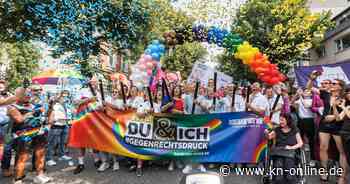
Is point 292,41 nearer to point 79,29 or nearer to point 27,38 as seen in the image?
point 79,29

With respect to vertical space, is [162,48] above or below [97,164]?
above

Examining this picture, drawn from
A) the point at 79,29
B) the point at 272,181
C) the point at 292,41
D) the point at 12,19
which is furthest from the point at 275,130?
the point at 292,41

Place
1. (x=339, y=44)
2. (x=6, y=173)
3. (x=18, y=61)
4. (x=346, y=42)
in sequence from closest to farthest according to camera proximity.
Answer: (x=6, y=173) → (x=346, y=42) → (x=339, y=44) → (x=18, y=61)

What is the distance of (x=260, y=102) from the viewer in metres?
6.25

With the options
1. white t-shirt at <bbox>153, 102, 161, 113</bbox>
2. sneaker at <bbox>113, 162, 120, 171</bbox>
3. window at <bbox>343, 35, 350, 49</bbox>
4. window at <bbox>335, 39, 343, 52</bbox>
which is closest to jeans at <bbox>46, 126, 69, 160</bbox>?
sneaker at <bbox>113, 162, 120, 171</bbox>

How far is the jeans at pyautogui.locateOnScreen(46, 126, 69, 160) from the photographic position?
7004 millimetres

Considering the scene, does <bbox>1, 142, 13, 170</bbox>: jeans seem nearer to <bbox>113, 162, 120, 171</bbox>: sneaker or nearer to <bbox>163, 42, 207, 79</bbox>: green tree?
<bbox>113, 162, 120, 171</bbox>: sneaker

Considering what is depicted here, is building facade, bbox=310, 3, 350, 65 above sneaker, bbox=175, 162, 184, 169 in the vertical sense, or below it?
above

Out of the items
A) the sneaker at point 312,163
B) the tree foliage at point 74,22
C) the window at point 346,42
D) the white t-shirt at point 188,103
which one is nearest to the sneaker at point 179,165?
the white t-shirt at point 188,103

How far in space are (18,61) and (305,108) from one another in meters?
34.9

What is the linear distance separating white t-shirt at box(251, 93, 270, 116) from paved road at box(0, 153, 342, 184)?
55.4 inches

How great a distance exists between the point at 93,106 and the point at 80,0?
5330mm

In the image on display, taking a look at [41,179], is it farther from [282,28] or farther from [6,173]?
[282,28]

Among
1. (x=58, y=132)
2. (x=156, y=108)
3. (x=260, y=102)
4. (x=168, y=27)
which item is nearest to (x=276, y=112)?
(x=260, y=102)
